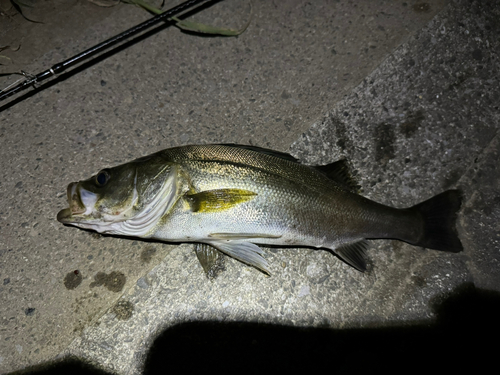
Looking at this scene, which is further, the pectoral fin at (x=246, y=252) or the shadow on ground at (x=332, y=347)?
the shadow on ground at (x=332, y=347)

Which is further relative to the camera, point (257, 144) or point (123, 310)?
point (257, 144)

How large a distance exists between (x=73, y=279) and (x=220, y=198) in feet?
4.56

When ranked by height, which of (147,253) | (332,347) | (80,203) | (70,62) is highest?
(70,62)

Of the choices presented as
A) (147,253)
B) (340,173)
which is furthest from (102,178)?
(340,173)

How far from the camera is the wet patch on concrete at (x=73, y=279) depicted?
2.18 meters

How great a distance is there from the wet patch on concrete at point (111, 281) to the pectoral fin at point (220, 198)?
977 millimetres

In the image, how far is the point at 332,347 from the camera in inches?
84.4

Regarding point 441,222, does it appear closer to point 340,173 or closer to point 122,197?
point 340,173

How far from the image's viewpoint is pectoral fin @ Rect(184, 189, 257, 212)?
172 cm

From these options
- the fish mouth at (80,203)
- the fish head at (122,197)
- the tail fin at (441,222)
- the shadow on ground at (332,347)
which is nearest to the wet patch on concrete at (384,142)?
the tail fin at (441,222)

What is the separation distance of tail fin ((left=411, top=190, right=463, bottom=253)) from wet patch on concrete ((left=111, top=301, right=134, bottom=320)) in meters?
2.15

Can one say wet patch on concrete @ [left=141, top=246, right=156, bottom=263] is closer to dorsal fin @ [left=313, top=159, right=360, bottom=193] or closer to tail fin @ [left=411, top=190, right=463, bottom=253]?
dorsal fin @ [left=313, top=159, right=360, bottom=193]

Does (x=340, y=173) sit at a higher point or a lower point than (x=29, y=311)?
higher

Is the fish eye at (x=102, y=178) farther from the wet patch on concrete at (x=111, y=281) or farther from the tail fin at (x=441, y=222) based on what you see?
the tail fin at (x=441, y=222)
